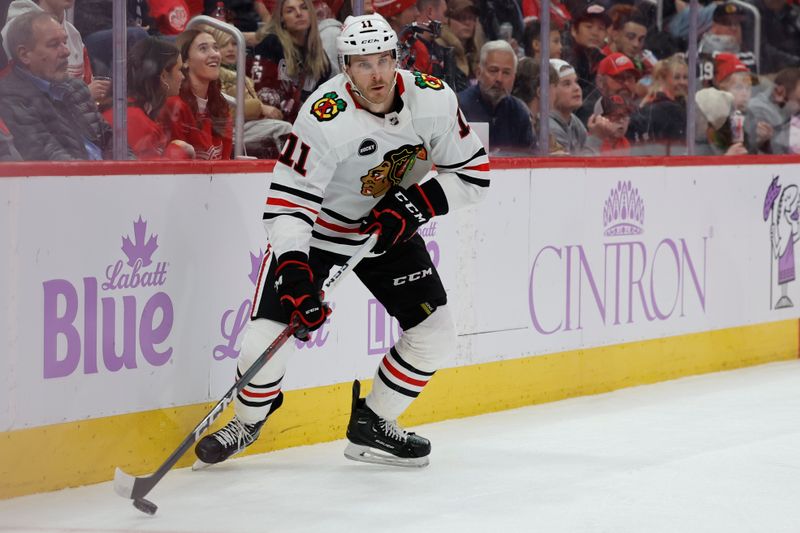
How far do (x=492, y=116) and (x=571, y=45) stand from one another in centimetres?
56

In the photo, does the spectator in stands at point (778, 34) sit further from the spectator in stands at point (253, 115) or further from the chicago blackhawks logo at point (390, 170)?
the chicago blackhawks logo at point (390, 170)

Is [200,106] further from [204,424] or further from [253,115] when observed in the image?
[204,424]

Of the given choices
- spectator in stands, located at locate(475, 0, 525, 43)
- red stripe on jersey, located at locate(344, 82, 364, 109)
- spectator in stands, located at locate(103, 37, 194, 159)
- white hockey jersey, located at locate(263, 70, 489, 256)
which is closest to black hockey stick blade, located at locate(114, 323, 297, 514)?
white hockey jersey, located at locate(263, 70, 489, 256)

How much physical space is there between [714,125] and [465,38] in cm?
164

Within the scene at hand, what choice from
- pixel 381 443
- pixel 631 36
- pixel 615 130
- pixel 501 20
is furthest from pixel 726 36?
pixel 381 443

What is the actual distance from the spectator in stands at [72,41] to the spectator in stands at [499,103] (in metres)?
1.61

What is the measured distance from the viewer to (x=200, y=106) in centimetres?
411

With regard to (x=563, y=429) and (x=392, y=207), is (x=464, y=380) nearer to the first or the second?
(x=563, y=429)

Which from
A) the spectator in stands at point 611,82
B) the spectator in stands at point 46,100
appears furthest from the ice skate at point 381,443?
the spectator in stands at point 611,82

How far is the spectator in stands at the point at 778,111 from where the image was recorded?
251 inches

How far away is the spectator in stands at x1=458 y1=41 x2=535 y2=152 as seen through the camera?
5.02m

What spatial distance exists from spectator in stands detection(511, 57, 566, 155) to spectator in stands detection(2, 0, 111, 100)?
6.29 feet

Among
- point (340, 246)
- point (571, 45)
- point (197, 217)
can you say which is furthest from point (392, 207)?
point (571, 45)

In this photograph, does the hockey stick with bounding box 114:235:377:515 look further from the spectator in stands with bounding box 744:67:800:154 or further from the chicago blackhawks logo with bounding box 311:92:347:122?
the spectator in stands with bounding box 744:67:800:154
